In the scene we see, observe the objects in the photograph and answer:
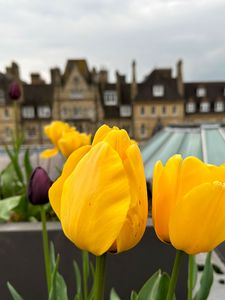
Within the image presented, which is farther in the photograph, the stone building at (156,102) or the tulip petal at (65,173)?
the stone building at (156,102)

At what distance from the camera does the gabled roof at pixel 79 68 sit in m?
18.0

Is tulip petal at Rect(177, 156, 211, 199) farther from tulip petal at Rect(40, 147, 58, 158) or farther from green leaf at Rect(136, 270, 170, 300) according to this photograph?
tulip petal at Rect(40, 147, 58, 158)

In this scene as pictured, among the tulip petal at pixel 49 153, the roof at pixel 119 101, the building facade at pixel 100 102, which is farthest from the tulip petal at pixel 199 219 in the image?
the roof at pixel 119 101

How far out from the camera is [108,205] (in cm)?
28

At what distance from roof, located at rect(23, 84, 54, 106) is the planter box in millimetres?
17689

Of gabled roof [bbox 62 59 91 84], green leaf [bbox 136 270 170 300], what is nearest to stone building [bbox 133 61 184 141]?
gabled roof [bbox 62 59 91 84]

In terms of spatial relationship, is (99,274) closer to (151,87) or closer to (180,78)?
(151,87)

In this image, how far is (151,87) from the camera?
18.5 metres

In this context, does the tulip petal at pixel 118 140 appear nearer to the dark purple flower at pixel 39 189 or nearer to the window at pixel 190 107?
the dark purple flower at pixel 39 189

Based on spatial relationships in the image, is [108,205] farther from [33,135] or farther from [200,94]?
[200,94]

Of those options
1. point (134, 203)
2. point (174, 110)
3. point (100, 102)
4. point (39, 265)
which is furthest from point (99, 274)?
point (174, 110)

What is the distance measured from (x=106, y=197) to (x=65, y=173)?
0.19 feet

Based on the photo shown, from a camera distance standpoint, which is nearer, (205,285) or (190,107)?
(205,285)

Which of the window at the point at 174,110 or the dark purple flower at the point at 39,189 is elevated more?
the dark purple flower at the point at 39,189
